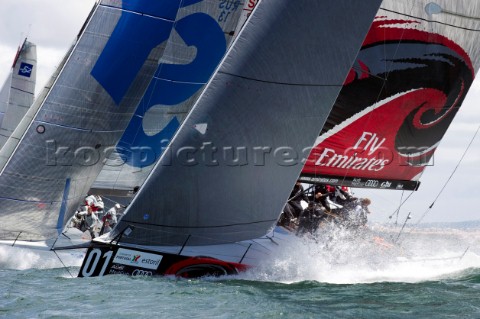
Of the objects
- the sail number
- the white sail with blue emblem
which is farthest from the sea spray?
the sail number

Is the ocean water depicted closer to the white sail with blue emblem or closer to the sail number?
the sail number

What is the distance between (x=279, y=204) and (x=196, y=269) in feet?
4.49

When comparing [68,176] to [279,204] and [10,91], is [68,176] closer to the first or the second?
[279,204]

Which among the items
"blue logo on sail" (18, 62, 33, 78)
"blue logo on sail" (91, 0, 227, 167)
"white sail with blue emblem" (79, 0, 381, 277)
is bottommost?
"white sail with blue emblem" (79, 0, 381, 277)

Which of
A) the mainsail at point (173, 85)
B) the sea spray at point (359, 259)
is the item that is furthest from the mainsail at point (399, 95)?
the mainsail at point (173, 85)

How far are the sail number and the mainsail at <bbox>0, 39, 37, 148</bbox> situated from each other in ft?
33.3

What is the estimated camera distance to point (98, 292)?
10.9 m

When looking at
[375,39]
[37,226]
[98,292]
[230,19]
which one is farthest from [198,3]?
[98,292]

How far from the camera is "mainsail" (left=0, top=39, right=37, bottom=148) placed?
862 inches

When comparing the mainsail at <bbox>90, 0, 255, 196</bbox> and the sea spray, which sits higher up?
the mainsail at <bbox>90, 0, 255, 196</bbox>

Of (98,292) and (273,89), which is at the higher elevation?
(273,89)

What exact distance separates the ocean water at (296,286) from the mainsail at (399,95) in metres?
1.06

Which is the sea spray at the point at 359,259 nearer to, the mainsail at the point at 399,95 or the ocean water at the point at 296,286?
the ocean water at the point at 296,286

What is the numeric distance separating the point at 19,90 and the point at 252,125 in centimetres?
1155
